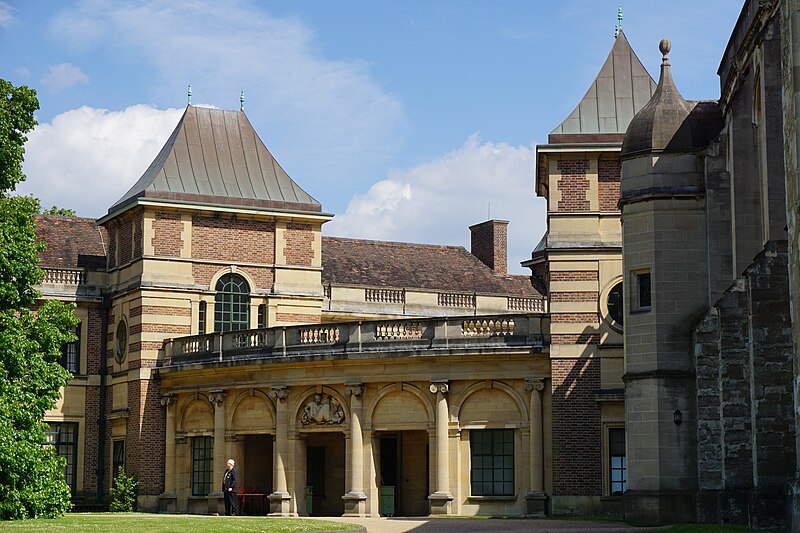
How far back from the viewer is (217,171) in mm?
49375

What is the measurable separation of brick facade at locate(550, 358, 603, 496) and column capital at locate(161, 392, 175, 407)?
13653mm

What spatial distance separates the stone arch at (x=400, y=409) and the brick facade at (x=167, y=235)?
1103 centimetres

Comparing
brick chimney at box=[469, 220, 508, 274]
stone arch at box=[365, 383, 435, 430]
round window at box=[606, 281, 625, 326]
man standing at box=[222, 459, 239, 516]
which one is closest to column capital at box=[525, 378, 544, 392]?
round window at box=[606, 281, 625, 326]

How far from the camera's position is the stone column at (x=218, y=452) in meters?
42.0

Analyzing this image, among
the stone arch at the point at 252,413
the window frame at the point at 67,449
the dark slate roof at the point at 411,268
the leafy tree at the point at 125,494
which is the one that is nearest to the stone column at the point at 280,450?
the stone arch at the point at 252,413

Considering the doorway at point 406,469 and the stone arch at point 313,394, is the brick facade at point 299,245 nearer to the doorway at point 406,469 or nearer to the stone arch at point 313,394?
the doorway at point 406,469

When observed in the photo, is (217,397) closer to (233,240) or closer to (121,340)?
(121,340)

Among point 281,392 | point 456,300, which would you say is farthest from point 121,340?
point 456,300

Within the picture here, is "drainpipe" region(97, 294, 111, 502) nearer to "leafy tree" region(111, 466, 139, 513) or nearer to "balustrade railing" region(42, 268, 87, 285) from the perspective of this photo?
"balustrade railing" region(42, 268, 87, 285)

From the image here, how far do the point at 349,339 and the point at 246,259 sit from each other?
984 cm

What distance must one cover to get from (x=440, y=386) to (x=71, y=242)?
19.3 metres

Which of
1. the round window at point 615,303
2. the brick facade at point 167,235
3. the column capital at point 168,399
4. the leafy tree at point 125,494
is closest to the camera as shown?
the round window at point 615,303

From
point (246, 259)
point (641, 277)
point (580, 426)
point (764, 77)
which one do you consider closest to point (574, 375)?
point (580, 426)

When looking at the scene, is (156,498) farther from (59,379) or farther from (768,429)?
(768,429)
